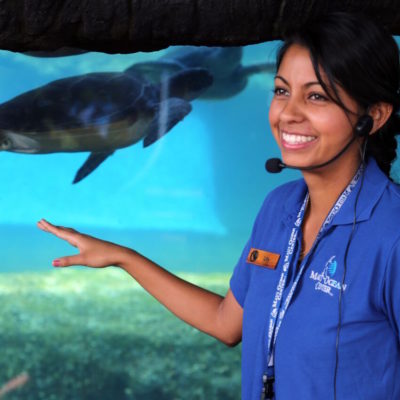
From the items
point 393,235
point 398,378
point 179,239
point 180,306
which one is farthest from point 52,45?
point 179,239

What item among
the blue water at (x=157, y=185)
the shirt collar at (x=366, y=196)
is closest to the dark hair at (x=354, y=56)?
the shirt collar at (x=366, y=196)

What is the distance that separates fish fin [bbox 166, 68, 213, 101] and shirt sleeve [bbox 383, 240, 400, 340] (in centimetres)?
325

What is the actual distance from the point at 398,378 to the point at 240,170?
3175mm

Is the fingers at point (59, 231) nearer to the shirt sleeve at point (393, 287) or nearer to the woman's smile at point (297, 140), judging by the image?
the woman's smile at point (297, 140)

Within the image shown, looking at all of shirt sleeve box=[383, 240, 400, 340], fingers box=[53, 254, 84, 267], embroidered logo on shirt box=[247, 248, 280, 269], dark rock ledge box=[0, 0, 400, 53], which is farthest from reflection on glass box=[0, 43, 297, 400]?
shirt sleeve box=[383, 240, 400, 340]

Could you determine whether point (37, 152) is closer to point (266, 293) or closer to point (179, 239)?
point (179, 239)

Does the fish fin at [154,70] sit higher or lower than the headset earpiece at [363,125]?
higher

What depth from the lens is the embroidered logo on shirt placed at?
3.97 feet

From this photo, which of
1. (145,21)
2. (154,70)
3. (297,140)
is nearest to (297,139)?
(297,140)

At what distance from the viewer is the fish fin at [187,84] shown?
419cm

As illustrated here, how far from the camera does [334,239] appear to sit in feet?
3.68

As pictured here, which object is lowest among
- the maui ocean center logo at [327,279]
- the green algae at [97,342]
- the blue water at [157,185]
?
the green algae at [97,342]

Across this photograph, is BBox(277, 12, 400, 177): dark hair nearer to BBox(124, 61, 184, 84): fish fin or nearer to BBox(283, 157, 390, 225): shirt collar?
BBox(283, 157, 390, 225): shirt collar

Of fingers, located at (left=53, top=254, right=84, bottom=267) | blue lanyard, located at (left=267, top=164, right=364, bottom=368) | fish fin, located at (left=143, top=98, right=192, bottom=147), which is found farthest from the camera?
fish fin, located at (left=143, top=98, right=192, bottom=147)
